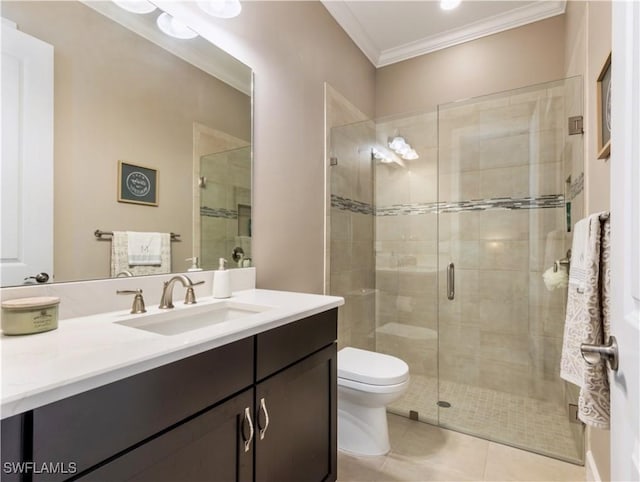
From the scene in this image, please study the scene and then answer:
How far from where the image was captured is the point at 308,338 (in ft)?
4.01

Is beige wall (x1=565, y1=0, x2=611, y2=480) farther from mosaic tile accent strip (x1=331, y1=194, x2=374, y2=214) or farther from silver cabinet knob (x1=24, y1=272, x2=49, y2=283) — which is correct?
silver cabinet knob (x1=24, y1=272, x2=49, y2=283)

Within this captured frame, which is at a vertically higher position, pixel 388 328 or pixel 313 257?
pixel 313 257

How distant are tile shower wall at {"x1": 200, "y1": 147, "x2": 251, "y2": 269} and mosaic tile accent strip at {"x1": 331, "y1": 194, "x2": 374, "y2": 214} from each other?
875 mm

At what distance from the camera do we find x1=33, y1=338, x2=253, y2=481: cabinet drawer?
572 mm

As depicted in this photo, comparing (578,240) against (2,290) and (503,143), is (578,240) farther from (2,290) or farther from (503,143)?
(2,290)

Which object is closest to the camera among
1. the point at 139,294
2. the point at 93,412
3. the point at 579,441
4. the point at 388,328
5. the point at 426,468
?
the point at 93,412

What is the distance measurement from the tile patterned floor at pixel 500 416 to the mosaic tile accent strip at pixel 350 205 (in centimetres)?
141

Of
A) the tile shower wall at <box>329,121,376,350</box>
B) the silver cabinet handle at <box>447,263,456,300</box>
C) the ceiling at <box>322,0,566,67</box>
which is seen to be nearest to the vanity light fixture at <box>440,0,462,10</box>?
the ceiling at <box>322,0,566,67</box>

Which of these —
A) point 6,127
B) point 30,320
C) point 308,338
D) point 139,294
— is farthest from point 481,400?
point 6,127

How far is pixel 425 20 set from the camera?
99.8 inches

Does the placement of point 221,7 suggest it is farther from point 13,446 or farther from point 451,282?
point 451,282

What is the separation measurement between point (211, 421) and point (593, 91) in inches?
83.7

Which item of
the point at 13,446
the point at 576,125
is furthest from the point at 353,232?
the point at 13,446

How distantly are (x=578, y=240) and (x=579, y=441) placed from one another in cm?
122
